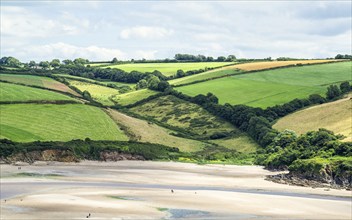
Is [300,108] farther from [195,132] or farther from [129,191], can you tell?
[129,191]

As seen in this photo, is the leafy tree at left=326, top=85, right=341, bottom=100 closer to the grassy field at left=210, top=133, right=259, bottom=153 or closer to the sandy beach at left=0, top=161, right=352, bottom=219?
the grassy field at left=210, top=133, right=259, bottom=153

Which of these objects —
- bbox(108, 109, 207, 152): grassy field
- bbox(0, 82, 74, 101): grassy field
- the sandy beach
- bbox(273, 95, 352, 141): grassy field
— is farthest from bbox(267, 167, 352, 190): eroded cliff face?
bbox(0, 82, 74, 101): grassy field

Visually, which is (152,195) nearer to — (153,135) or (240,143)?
(153,135)

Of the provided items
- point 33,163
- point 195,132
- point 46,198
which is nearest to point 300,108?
point 195,132

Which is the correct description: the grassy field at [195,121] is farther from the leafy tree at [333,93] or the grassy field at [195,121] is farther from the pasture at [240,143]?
the leafy tree at [333,93]

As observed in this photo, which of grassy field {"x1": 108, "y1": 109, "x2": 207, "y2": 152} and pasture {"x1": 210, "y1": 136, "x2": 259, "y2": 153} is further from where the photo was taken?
pasture {"x1": 210, "y1": 136, "x2": 259, "y2": 153}

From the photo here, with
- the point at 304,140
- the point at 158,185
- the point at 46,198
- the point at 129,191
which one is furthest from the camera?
the point at 304,140
